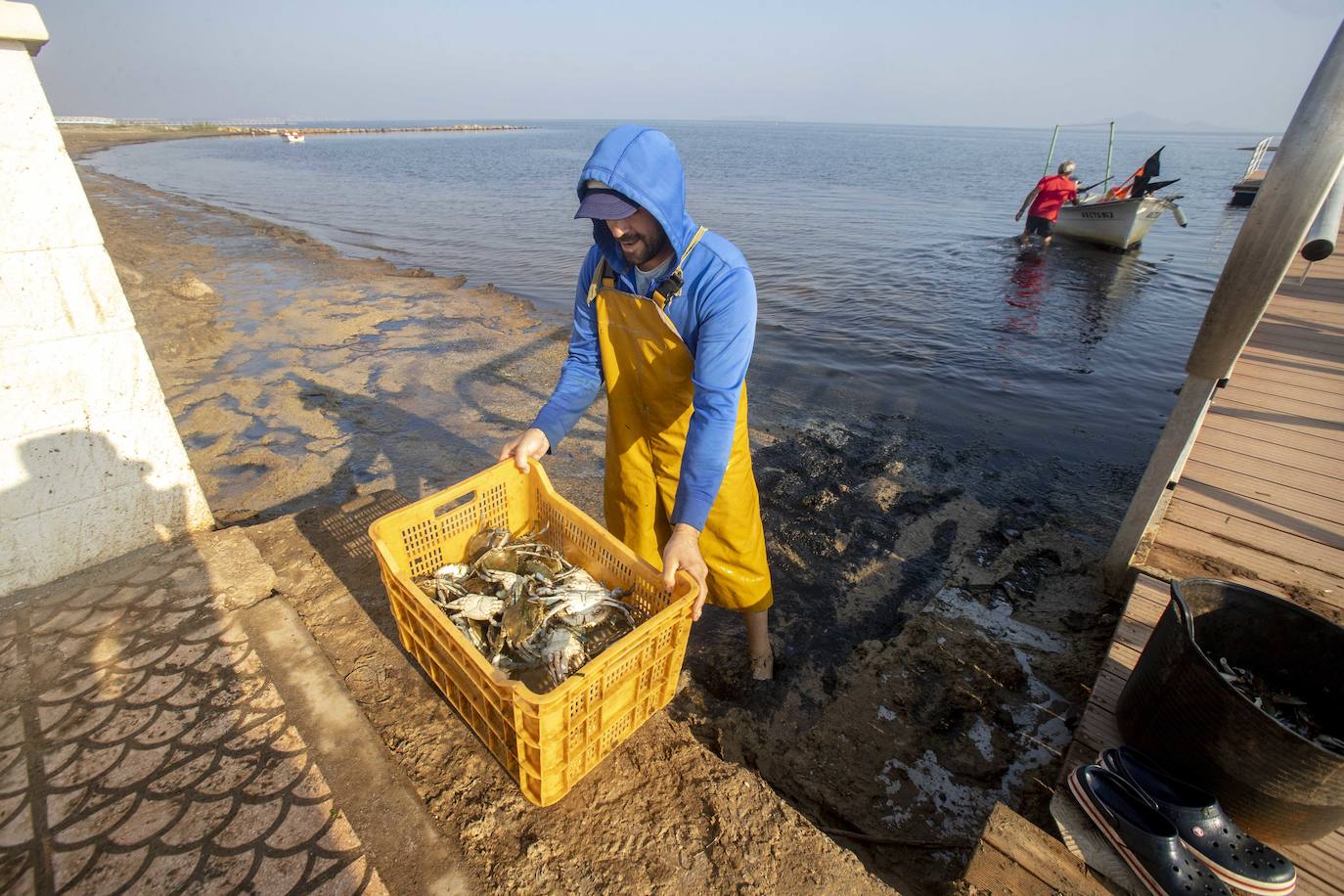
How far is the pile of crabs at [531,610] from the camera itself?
219 centimetres

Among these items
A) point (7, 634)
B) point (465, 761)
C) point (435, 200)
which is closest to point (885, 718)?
point (465, 761)

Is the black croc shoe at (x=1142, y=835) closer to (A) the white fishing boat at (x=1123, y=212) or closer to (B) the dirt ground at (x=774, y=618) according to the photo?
(B) the dirt ground at (x=774, y=618)

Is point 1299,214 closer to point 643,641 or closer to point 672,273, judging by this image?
point 672,273

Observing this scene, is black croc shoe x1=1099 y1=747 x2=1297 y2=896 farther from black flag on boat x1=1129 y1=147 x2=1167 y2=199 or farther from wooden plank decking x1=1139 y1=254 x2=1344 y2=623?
black flag on boat x1=1129 y1=147 x2=1167 y2=199

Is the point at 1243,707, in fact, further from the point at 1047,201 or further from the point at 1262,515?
the point at 1047,201

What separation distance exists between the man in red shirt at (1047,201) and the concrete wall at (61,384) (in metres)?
20.2

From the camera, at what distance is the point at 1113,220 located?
55.5 ft

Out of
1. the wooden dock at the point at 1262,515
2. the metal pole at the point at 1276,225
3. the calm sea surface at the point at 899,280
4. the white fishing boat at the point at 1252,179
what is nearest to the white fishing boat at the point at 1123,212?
the calm sea surface at the point at 899,280

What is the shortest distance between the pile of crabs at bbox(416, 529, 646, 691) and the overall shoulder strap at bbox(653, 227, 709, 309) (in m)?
1.23

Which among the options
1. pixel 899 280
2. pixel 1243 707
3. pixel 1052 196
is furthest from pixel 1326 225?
pixel 1052 196

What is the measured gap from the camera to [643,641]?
6.24 feet

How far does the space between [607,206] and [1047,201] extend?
2033 cm

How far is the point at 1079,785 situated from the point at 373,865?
2.41 meters

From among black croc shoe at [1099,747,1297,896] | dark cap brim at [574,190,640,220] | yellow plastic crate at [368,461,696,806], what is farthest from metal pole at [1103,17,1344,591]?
yellow plastic crate at [368,461,696,806]
